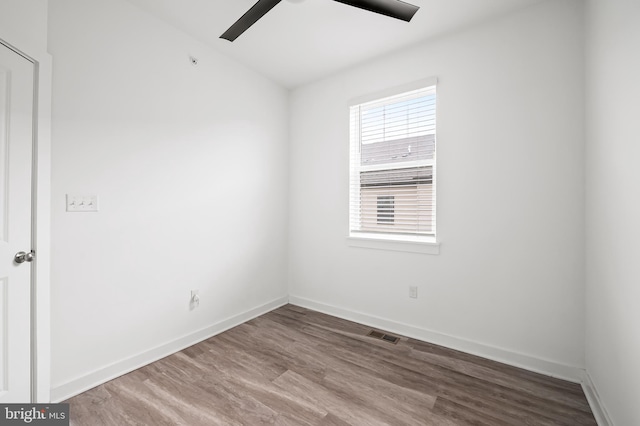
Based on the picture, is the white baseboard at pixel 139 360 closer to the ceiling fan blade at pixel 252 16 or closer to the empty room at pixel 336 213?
the empty room at pixel 336 213

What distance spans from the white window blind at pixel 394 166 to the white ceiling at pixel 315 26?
0.49m

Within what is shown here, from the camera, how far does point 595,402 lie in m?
1.71

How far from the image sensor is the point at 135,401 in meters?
1.79

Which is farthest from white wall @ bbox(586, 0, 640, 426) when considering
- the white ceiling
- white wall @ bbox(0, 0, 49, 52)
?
white wall @ bbox(0, 0, 49, 52)

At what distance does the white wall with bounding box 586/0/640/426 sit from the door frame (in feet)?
9.89

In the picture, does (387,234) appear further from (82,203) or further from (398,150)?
(82,203)

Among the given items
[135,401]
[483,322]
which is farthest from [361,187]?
[135,401]

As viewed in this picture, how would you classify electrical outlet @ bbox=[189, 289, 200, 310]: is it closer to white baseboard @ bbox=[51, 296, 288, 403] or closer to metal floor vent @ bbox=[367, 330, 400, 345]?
white baseboard @ bbox=[51, 296, 288, 403]

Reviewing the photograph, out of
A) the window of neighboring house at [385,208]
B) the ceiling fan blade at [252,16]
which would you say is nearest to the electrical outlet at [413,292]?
the window of neighboring house at [385,208]

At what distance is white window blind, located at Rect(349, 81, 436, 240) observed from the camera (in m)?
2.67

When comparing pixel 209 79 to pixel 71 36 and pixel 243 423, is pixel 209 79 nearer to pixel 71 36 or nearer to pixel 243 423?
pixel 71 36

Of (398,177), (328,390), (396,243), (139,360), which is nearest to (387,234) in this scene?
(396,243)

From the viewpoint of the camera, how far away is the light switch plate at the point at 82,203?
1.85 meters

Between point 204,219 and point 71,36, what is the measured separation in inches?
61.6
